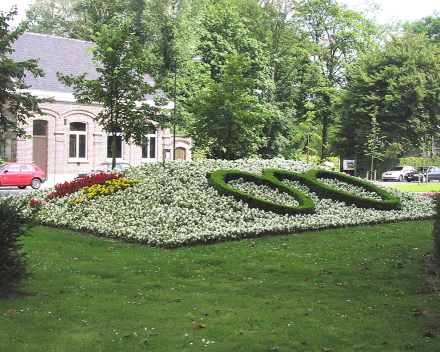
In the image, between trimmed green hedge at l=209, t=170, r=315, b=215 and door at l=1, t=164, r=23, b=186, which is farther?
door at l=1, t=164, r=23, b=186

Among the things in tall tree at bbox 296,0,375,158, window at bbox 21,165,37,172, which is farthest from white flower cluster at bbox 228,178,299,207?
tall tree at bbox 296,0,375,158

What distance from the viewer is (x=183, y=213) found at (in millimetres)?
13625

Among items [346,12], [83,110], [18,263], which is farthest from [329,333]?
[346,12]

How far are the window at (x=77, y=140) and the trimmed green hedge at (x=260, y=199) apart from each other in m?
24.3

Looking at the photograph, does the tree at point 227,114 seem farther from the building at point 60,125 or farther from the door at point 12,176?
the building at point 60,125

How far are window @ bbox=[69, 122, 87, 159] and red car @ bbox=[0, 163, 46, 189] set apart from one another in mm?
9859

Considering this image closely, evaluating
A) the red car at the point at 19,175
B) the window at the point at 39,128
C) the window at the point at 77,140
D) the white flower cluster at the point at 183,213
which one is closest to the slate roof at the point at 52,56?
the window at the point at 39,128

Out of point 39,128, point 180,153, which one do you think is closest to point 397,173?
point 180,153

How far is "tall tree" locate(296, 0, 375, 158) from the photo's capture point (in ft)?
169

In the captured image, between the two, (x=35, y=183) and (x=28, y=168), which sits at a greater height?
(x=28, y=168)

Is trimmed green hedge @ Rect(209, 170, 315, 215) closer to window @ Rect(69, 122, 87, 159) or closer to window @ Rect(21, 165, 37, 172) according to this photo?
A: window @ Rect(21, 165, 37, 172)

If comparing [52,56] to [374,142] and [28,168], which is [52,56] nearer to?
[28,168]

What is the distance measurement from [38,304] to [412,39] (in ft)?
167

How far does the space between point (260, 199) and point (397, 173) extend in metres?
35.9
